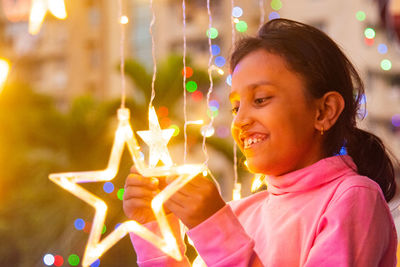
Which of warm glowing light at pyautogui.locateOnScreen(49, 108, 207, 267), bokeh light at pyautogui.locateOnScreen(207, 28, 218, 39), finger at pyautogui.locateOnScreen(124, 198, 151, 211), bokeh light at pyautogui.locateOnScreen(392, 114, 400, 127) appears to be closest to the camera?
warm glowing light at pyautogui.locateOnScreen(49, 108, 207, 267)

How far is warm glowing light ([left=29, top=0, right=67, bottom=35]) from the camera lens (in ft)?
3.22

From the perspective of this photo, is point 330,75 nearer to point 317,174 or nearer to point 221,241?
point 317,174

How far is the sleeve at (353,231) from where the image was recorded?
0.93 meters

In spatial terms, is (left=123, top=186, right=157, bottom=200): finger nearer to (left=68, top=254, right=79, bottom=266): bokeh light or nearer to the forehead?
the forehead

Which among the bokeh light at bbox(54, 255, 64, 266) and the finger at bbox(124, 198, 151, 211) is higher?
the finger at bbox(124, 198, 151, 211)

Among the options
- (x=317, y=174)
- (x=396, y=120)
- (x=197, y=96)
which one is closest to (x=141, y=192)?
(x=317, y=174)

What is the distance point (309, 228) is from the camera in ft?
3.37

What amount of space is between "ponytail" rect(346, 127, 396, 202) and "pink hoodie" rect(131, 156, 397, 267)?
108mm

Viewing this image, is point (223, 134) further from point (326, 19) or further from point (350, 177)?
point (350, 177)

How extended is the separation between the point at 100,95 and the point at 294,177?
36.6ft

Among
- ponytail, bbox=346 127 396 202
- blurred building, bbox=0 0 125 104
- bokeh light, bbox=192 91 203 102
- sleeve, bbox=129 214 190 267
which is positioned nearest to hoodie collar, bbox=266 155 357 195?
ponytail, bbox=346 127 396 202

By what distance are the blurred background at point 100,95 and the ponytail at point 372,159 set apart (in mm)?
184

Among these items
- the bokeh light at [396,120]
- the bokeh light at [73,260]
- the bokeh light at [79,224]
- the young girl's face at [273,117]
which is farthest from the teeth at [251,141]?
the bokeh light at [396,120]

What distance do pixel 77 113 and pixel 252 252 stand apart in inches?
190
